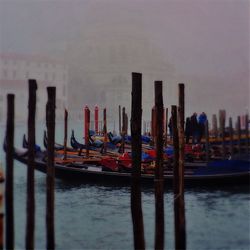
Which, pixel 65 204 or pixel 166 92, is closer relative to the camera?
pixel 65 204

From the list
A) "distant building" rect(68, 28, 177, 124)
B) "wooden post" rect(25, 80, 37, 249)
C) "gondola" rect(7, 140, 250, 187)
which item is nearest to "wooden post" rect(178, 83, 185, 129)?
"wooden post" rect(25, 80, 37, 249)

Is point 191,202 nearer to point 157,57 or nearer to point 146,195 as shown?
point 146,195

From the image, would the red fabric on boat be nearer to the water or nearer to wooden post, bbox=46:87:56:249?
the water

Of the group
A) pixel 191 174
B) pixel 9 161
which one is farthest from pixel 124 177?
pixel 9 161

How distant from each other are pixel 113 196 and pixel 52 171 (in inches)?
96.9

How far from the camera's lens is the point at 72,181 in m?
5.13

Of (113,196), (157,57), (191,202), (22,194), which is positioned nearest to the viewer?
(191,202)

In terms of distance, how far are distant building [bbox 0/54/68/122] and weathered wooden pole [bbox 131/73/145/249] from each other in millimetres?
A: 18270

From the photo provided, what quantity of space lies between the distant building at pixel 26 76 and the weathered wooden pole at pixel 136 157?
18270mm

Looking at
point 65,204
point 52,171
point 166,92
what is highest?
point 166,92

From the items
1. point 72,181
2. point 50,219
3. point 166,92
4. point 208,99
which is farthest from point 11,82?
point 50,219

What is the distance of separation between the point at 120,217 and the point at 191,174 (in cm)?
102

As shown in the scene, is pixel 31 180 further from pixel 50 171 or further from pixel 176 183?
pixel 176 183

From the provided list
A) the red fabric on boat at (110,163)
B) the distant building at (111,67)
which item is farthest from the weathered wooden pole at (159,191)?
the distant building at (111,67)
